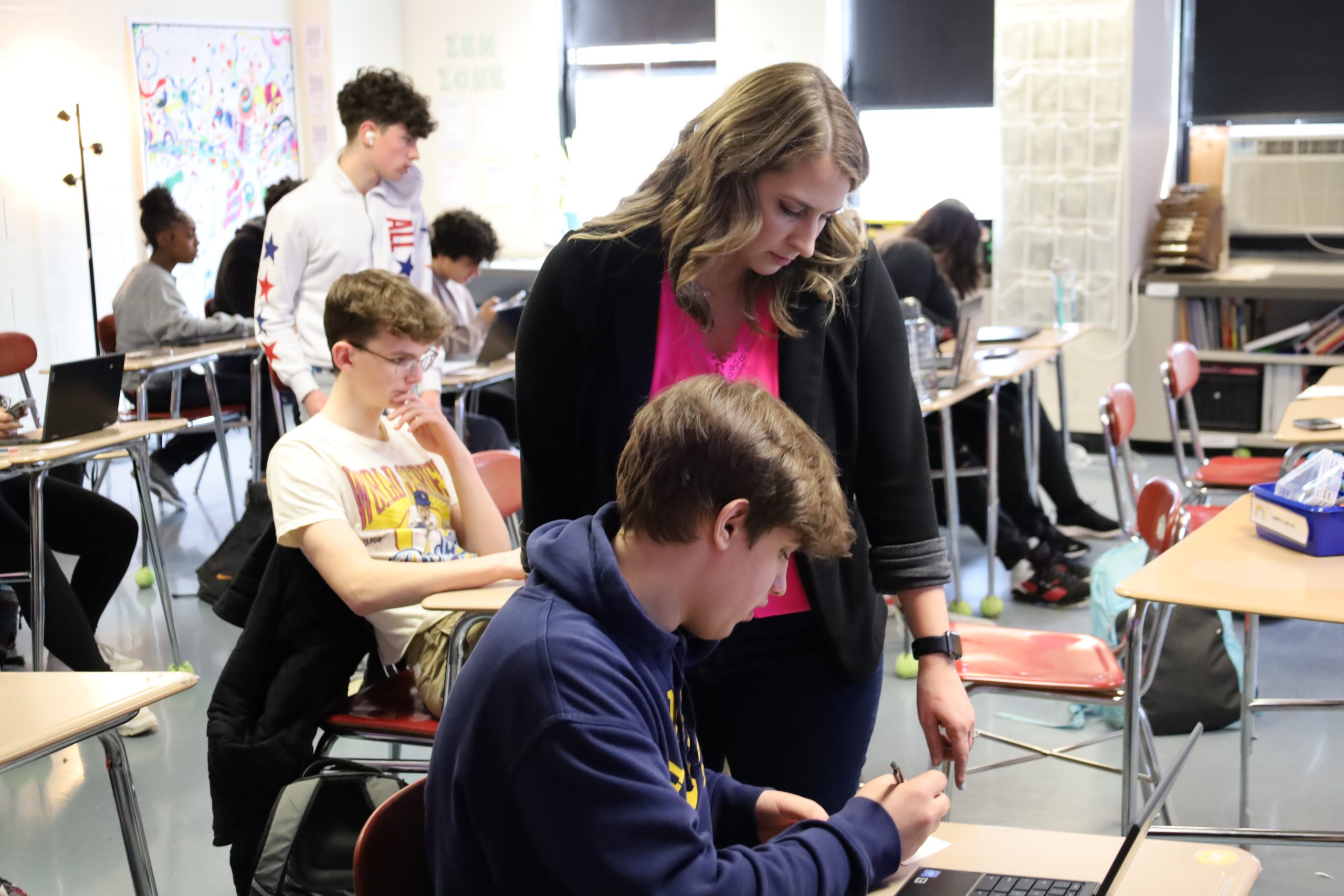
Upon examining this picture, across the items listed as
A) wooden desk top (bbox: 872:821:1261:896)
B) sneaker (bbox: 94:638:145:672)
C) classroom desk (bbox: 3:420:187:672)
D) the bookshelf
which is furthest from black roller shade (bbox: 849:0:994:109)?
wooden desk top (bbox: 872:821:1261:896)

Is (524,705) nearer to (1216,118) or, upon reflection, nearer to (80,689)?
(80,689)

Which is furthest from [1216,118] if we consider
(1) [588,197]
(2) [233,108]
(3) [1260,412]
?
(2) [233,108]

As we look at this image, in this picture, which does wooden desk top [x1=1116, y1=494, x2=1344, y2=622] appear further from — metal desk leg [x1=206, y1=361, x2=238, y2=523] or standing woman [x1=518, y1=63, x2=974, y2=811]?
metal desk leg [x1=206, y1=361, x2=238, y2=523]

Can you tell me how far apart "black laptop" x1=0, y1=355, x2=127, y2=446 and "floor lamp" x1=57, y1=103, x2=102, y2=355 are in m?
2.42

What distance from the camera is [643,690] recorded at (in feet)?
3.34

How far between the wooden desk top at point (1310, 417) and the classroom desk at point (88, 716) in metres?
2.56

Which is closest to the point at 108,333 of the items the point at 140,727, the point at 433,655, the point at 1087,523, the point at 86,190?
the point at 86,190

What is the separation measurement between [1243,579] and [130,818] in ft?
5.36

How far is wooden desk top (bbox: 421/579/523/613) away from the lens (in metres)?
1.91

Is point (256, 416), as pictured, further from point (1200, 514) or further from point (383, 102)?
point (1200, 514)

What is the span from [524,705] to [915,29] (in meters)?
5.87

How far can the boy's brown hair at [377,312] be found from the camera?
7.41ft

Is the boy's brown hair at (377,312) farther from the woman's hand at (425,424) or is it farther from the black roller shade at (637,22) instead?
the black roller shade at (637,22)

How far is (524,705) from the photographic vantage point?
94 centimetres
